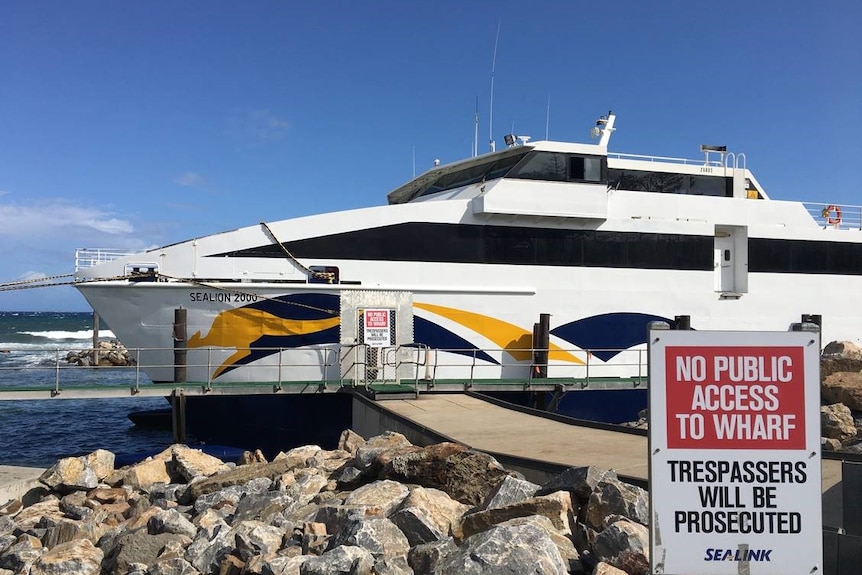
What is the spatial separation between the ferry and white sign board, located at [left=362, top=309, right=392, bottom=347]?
2 centimetres

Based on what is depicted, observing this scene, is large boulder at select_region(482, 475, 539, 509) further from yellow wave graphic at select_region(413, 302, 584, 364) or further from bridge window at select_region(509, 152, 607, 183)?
bridge window at select_region(509, 152, 607, 183)

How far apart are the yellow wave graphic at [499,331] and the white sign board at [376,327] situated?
62cm

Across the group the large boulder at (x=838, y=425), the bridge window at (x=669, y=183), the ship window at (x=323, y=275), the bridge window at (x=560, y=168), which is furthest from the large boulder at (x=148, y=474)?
the bridge window at (x=669, y=183)

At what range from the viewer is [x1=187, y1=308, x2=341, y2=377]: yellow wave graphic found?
11234 mm

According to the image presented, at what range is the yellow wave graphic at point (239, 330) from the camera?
11.2 meters

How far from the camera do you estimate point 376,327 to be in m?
11.6

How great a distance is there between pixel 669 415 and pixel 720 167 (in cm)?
1360

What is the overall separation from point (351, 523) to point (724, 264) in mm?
11966

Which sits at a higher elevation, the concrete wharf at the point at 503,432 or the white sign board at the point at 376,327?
the white sign board at the point at 376,327

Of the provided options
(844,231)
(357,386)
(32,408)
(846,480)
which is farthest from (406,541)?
(32,408)

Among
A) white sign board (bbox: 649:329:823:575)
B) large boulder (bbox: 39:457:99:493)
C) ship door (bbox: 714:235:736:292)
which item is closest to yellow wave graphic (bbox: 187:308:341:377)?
large boulder (bbox: 39:457:99:493)

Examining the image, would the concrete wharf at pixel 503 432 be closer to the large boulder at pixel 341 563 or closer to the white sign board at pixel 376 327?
the white sign board at pixel 376 327

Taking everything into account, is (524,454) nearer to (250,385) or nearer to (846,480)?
(846,480)

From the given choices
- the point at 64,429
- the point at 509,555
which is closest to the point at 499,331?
the point at 509,555
